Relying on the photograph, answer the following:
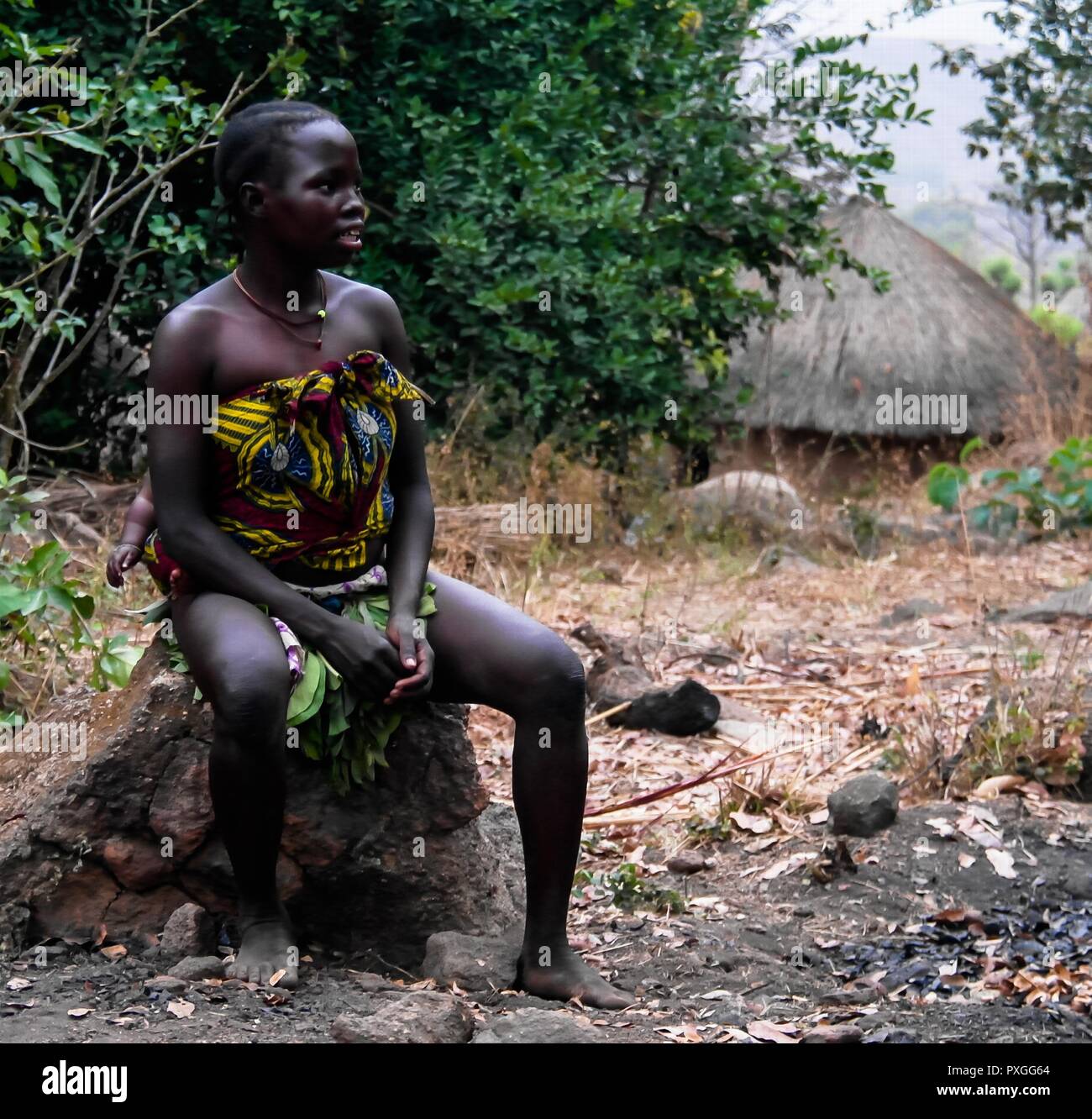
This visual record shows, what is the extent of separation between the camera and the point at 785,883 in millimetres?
4094

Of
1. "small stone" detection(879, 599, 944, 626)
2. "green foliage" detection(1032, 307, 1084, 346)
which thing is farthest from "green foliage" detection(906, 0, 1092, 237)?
"small stone" detection(879, 599, 944, 626)

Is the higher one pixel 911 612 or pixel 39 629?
pixel 39 629

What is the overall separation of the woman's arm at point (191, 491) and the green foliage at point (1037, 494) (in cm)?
691

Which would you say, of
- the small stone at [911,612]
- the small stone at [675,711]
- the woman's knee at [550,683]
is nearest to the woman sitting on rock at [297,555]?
the woman's knee at [550,683]

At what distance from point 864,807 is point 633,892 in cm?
88

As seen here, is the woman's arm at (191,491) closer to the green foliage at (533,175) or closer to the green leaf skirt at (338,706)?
the green leaf skirt at (338,706)

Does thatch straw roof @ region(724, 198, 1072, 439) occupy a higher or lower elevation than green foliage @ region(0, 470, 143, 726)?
higher

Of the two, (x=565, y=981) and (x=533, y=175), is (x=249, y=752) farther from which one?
(x=533, y=175)

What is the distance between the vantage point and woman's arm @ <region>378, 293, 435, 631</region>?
10.3 ft

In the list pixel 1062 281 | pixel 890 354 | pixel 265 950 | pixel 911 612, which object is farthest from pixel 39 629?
pixel 1062 281

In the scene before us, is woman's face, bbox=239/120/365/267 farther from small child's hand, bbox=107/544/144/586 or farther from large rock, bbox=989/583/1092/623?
large rock, bbox=989/583/1092/623

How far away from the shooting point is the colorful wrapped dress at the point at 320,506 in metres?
2.96

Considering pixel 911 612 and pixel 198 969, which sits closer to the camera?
pixel 198 969

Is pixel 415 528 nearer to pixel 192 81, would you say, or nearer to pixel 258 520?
pixel 258 520
